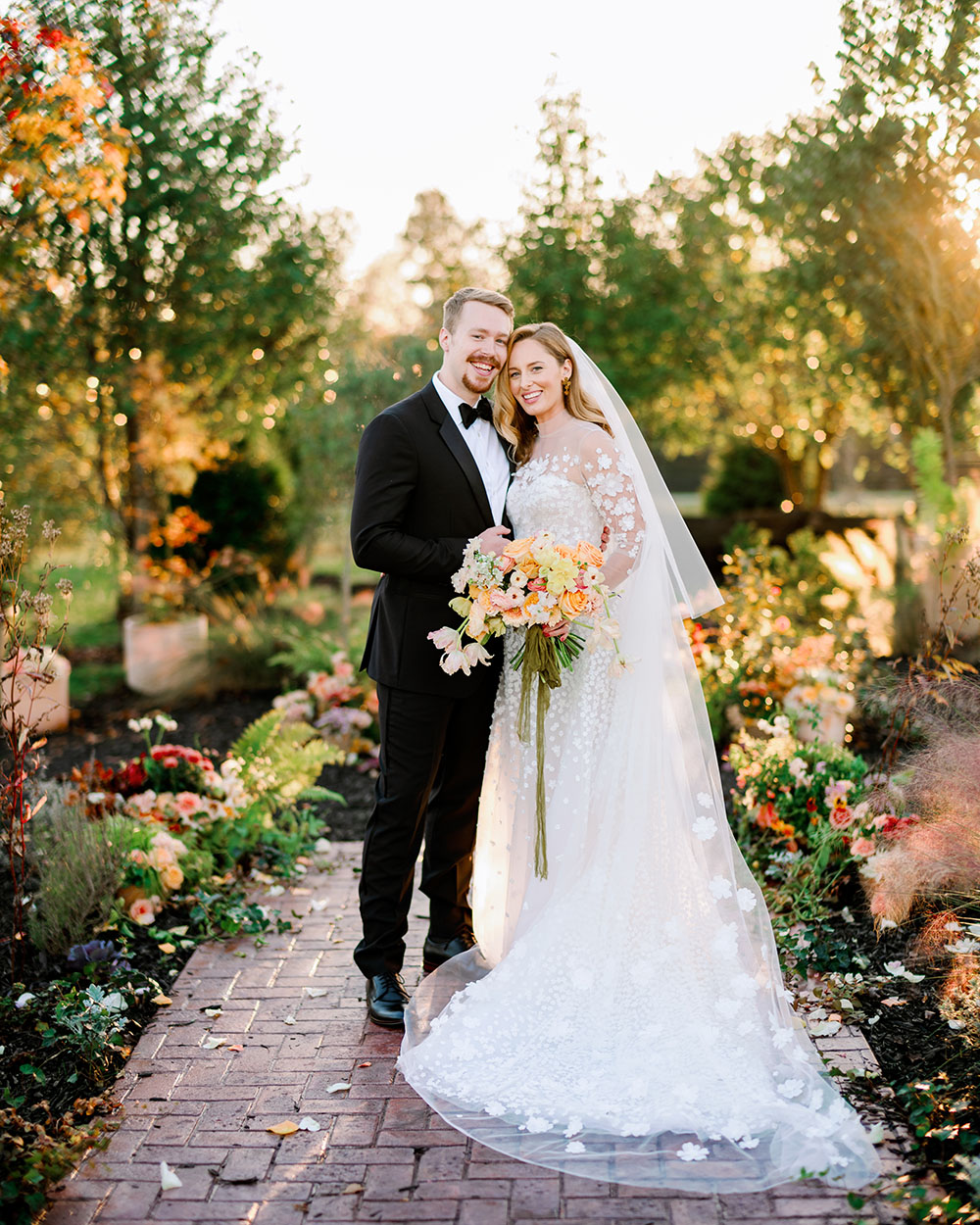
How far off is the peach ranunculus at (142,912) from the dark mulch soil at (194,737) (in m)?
1.45

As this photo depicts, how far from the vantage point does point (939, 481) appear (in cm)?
793

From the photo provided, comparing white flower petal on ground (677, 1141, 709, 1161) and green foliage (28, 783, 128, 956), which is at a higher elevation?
green foliage (28, 783, 128, 956)

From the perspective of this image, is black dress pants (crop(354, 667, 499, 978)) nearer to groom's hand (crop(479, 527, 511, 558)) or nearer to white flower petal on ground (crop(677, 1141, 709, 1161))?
groom's hand (crop(479, 527, 511, 558))

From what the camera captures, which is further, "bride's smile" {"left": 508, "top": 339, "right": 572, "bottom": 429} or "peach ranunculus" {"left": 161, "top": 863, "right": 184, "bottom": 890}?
"peach ranunculus" {"left": 161, "top": 863, "right": 184, "bottom": 890}

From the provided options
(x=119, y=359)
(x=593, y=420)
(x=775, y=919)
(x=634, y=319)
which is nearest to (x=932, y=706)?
A: (x=775, y=919)

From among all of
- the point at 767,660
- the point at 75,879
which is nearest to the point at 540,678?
the point at 75,879

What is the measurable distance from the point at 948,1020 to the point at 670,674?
55.2 inches

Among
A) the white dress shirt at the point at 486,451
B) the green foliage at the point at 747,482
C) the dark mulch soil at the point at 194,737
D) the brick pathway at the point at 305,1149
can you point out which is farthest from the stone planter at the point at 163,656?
the green foliage at the point at 747,482

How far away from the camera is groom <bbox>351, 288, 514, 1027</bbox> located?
11.5 feet

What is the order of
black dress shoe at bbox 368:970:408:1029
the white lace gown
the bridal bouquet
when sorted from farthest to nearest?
black dress shoe at bbox 368:970:408:1029
the bridal bouquet
the white lace gown

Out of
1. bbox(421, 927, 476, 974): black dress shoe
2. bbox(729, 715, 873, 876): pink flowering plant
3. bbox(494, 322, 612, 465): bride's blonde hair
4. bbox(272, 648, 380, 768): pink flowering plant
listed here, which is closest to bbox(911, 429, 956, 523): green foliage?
bbox(729, 715, 873, 876): pink flowering plant

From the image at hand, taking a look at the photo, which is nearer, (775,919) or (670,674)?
(670,674)

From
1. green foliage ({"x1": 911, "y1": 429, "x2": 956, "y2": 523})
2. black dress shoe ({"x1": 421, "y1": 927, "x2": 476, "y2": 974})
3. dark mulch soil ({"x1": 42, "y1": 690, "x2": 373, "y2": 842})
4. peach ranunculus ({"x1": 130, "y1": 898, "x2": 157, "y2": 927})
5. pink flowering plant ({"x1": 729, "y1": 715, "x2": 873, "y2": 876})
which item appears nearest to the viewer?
black dress shoe ({"x1": 421, "y1": 927, "x2": 476, "y2": 974})

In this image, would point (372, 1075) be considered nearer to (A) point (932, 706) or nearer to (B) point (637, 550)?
(B) point (637, 550)
